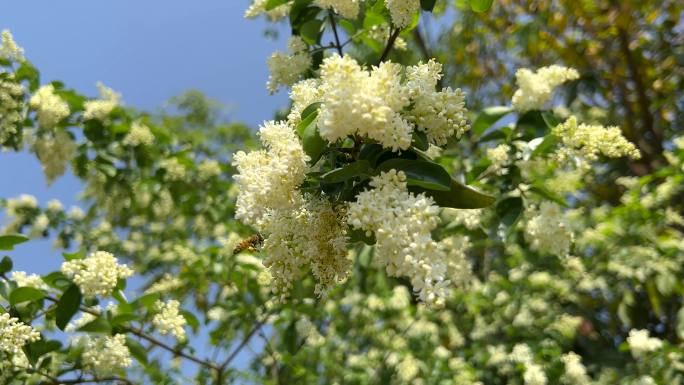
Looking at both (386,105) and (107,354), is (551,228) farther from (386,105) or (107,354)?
(107,354)

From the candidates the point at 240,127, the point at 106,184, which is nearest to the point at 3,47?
the point at 106,184

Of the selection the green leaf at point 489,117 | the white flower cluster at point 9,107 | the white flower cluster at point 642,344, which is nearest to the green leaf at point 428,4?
the green leaf at point 489,117

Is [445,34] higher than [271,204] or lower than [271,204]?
higher

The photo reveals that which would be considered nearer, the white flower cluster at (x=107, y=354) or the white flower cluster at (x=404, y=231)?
the white flower cluster at (x=404, y=231)

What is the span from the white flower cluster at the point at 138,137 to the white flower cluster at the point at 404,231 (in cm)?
270

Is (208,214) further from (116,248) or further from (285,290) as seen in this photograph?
(285,290)

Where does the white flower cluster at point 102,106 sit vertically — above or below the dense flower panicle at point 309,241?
above

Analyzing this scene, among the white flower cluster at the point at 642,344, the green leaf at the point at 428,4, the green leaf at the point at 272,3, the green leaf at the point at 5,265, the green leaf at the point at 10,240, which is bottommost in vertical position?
the white flower cluster at the point at 642,344

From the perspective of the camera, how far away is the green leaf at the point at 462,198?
3.27 feet

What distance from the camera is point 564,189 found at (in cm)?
298

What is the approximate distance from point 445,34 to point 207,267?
411 cm

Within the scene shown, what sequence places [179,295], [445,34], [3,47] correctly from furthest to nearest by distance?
[445,34] → [179,295] → [3,47]

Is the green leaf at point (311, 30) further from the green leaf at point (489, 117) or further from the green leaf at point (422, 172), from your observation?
the green leaf at point (422, 172)

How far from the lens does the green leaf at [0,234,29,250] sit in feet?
4.99
